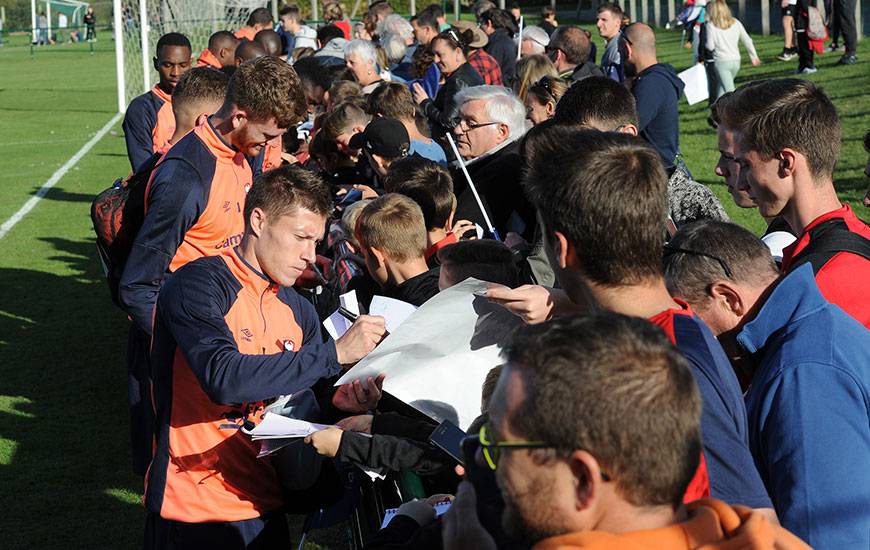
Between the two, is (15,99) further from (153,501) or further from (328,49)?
(153,501)

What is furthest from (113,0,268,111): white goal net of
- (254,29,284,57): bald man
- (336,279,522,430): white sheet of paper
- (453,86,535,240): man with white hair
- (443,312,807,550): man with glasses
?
(443,312,807,550): man with glasses

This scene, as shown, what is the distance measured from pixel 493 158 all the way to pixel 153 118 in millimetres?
3715

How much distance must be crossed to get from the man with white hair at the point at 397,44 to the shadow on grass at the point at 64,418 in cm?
536

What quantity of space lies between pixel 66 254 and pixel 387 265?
10121 mm

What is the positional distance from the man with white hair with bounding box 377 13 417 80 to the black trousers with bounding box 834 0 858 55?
8592 mm

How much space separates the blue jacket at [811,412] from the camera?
265cm

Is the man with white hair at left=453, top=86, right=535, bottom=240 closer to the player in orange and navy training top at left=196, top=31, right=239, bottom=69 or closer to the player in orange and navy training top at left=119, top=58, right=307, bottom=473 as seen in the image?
the player in orange and navy training top at left=119, top=58, right=307, bottom=473

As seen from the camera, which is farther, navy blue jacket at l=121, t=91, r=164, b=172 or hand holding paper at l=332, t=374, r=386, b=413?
navy blue jacket at l=121, t=91, r=164, b=172

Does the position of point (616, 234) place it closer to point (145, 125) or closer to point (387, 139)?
point (387, 139)

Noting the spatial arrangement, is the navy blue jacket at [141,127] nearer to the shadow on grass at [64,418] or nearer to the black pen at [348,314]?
the shadow on grass at [64,418]

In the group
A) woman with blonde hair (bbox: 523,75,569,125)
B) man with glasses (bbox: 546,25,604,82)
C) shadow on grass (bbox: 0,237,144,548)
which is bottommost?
shadow on grass (bbox: 0,237,144,548)

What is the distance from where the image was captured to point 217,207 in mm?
5797

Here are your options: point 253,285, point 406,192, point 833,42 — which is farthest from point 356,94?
point 833,42

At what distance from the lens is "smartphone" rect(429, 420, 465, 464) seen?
9.93ft
